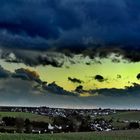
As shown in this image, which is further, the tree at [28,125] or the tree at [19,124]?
the tree at [28,125]

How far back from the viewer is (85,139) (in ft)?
259

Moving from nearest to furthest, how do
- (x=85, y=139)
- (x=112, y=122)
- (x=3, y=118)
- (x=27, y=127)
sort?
(x=85, y=139)
(x=27, y=127)
(x=3, y=118)
(x=112, y=122)

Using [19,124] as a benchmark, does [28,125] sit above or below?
below

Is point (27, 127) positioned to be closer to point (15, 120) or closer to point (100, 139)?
point (15, 120)

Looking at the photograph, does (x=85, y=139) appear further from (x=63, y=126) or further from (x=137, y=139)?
(x=63, y=126)

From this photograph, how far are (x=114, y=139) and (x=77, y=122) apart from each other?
93789 mm

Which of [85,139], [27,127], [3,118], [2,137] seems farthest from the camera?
[3,118]

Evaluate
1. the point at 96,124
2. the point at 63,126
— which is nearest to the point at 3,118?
the point at 63,126

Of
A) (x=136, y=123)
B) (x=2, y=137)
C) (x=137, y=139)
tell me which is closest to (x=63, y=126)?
(x=136, y=123)

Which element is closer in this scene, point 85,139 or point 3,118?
point 85,139

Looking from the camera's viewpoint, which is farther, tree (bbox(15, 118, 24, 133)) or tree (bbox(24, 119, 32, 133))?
tree (bbox(24, 119, 32, 133))

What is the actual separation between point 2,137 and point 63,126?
116 metres

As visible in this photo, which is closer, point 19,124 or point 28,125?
point 19,124

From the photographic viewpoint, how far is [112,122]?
197125 mm
